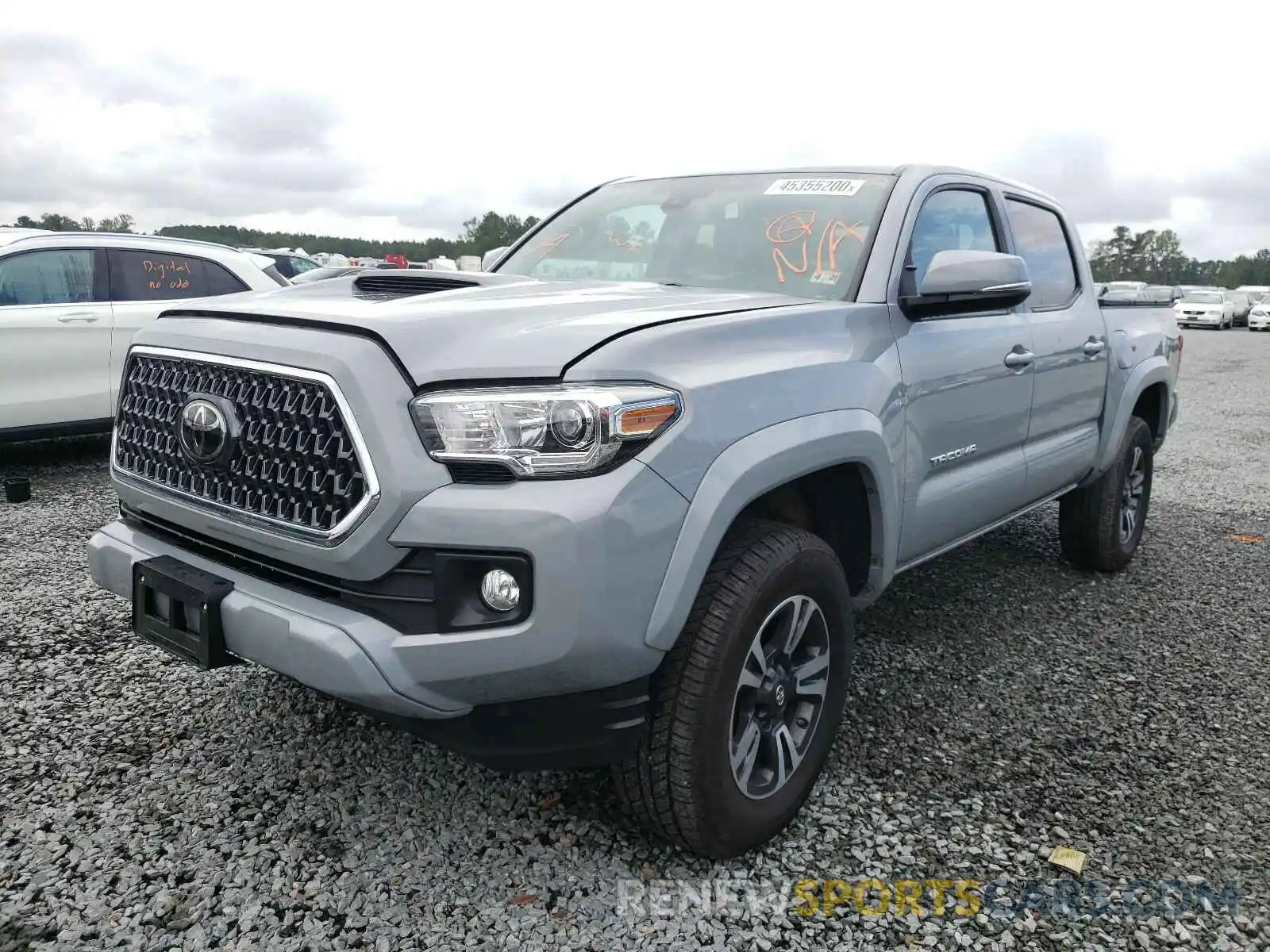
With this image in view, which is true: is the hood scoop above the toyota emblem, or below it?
above

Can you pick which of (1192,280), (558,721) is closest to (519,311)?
(558,721)

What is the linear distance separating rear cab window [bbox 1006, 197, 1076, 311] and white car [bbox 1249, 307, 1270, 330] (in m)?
35.9

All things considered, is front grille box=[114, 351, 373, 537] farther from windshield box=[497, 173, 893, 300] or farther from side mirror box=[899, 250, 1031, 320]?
side mirror box=[899, 250, 1031, 320]

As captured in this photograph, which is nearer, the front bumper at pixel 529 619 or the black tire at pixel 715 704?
the front bumper at pixel 529 619

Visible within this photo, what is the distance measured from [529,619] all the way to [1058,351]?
2.88m

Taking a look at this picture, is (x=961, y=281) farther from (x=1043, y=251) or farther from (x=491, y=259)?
(x=491, y=259)

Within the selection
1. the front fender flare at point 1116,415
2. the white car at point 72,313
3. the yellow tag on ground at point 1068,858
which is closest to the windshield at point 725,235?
the yellow tag on ground at point 1068,858

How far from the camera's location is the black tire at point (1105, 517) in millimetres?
4672

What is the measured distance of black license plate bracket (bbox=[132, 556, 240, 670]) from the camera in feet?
7.04

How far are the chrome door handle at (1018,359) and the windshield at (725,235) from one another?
30.7 inches

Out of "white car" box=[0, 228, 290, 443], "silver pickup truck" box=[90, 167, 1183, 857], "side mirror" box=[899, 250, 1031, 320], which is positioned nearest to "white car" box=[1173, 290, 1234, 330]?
"white car" box=[0, 228, 290, 443]

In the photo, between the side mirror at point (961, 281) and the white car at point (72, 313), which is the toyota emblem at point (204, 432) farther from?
the white car at point (72, 313)

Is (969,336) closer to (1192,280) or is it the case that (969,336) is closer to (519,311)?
(519,311)

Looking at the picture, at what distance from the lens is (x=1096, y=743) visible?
309cm
